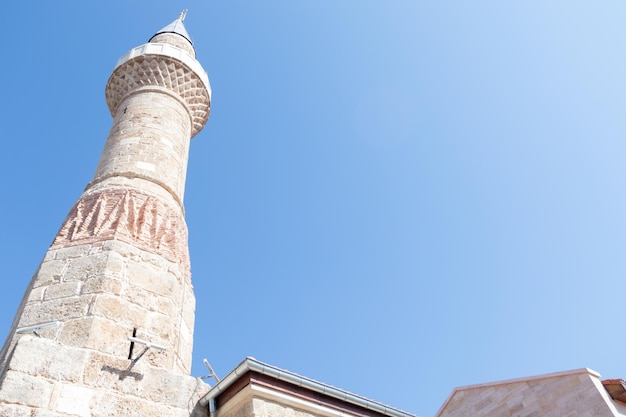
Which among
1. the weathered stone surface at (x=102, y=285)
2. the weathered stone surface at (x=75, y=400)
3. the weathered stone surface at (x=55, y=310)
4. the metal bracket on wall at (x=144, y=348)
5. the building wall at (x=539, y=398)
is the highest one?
the building wall at (x=539, y=398)

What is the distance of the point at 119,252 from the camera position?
14.8ft


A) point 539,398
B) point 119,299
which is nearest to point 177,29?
point 119,299

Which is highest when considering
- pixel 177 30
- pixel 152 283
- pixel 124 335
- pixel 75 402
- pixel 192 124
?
pixel 177 30

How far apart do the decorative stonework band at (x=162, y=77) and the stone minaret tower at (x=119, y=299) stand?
46cm

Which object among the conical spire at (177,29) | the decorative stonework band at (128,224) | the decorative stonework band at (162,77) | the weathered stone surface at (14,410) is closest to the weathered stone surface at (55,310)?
the decorative stonework band at (128,224)

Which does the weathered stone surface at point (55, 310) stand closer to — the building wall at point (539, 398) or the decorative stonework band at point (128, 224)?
the decorative stonework band at point (128, 224)

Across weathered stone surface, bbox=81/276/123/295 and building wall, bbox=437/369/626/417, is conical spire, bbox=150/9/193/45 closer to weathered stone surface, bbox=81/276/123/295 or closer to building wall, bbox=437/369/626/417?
weathered stone surface, bbox=81/276/123/295

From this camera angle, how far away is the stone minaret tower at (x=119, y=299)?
3.40 m

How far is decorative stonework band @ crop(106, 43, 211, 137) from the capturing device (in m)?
7.05

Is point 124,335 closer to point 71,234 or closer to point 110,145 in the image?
point 71,234

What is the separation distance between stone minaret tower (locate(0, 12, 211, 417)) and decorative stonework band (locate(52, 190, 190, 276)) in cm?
1

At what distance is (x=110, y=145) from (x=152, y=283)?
90.7 inches

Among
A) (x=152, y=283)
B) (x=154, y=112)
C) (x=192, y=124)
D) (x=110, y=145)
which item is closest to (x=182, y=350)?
(x=152, y=283)

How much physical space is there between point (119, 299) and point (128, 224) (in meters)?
0.92
